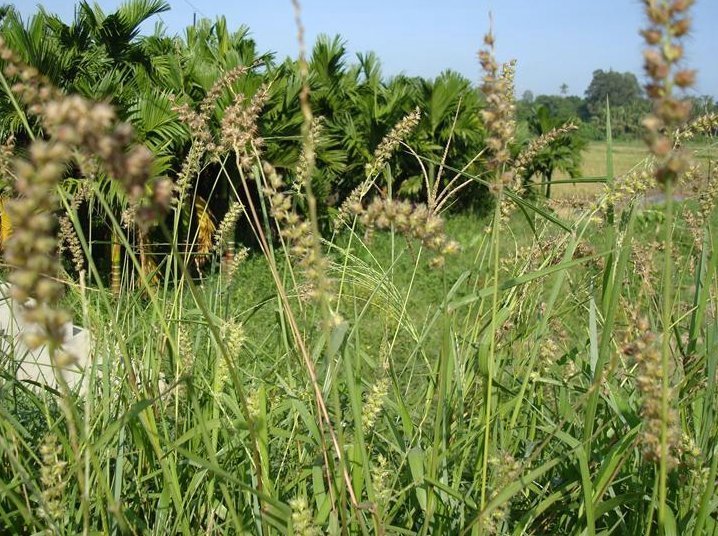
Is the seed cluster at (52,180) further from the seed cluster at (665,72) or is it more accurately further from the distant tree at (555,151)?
the distant tree at (555,151)

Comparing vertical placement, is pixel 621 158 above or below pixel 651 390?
above

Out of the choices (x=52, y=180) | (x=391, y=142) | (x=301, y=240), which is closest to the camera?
(x=52, y=180)

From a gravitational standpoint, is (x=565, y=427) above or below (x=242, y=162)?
below

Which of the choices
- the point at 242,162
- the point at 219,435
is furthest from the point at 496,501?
the point at 219,435

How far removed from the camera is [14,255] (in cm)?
63

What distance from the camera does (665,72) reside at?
28.1 inches

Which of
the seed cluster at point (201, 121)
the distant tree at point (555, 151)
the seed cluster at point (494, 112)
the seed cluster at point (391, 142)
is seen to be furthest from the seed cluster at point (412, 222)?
the distant tree at point (555, 151)

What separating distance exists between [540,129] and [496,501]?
40.9 feet

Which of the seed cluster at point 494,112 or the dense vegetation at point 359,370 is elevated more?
the seed cluster at point 494,112

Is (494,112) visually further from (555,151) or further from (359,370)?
(555,151)

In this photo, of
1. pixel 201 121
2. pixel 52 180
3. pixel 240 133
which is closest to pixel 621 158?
pixel 201 121

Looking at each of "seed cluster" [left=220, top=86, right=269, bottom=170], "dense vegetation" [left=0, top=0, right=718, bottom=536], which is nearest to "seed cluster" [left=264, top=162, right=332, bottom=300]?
"dense vegetation" [left=0, top=0, right=718, bottom=536]

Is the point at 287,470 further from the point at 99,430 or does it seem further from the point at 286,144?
the point at 286,144

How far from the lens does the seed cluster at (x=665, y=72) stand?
0.71m
